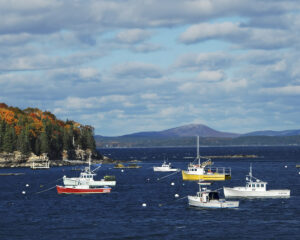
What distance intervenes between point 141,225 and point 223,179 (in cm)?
8473

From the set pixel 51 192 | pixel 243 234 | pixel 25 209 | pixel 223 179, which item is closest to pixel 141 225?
pixel 243 234

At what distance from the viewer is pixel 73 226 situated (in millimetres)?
75750

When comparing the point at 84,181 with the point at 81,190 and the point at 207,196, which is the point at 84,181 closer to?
the point at 81,190

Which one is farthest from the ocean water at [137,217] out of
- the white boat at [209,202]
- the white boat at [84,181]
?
the white boat at [84,181]

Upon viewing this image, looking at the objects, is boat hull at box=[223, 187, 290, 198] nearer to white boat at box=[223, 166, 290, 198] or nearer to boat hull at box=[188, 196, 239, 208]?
white boat at box=[223, 166, 290, 198]

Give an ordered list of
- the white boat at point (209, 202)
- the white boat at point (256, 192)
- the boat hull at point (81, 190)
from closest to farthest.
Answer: the white boat at point (209, 202) < the white boat at point (256, 192) < the boat hull at point (81, 190)

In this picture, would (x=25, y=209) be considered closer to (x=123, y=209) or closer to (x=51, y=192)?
(x=123, y=209)

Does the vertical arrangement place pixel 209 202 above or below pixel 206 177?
below

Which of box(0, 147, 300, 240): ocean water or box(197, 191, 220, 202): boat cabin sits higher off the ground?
box(197, 191, 220, 202): boat cabin

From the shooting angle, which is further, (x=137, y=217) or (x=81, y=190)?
(x=81, y=190)

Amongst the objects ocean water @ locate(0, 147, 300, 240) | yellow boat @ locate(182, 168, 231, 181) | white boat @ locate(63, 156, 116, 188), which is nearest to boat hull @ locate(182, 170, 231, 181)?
yellow boat @ locate(182, 168, 231, 181)

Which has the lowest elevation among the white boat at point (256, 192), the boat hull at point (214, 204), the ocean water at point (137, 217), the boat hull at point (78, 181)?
the ocean water at point (137, 217)

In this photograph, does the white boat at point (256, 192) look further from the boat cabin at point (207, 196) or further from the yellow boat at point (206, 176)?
the yellow boat at point (206, 176)

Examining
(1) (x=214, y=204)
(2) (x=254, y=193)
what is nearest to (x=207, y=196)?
(1) (x=214, y=204)
